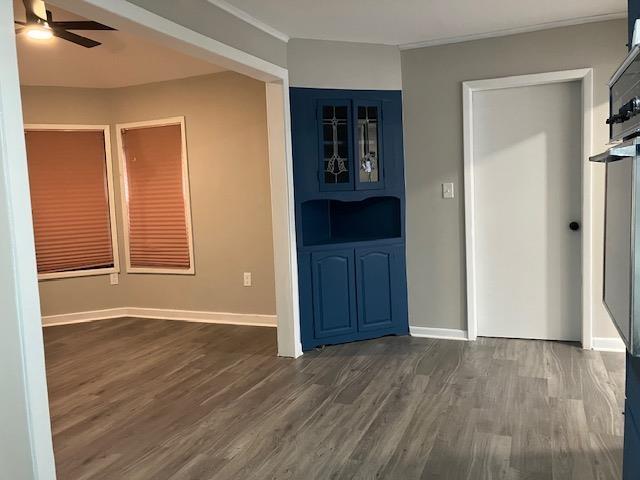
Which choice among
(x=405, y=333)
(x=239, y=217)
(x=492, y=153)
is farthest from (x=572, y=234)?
(x=239, y=217)

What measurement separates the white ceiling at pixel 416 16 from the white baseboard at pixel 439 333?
7.49ft

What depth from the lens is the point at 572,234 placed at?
4086 mm

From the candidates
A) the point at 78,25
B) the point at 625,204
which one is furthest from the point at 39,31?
the point at 625,204

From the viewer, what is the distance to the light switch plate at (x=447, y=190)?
4324 mm

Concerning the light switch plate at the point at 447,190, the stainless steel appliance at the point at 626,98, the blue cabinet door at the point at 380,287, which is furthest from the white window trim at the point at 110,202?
the stainless steel appliance at the point at 626,98

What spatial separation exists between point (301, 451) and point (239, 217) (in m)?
2.88

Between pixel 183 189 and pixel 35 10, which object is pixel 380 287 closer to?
pixel 183 189

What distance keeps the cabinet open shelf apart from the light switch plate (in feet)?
1.22

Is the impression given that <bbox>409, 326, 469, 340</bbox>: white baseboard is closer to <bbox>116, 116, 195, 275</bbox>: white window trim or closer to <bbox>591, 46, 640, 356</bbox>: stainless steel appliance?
Answer: <bbox>116, 116, 195, 275</bbox>: white window trim

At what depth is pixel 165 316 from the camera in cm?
557

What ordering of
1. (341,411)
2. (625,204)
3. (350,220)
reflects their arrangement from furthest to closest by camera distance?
(350,220) → (341,411) → (625,204)

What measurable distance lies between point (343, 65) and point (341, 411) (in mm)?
2616

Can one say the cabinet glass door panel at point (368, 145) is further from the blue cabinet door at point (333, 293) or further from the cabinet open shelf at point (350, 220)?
the blue cabinet door at point (333, 293)

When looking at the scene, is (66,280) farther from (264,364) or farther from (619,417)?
(619,417)
